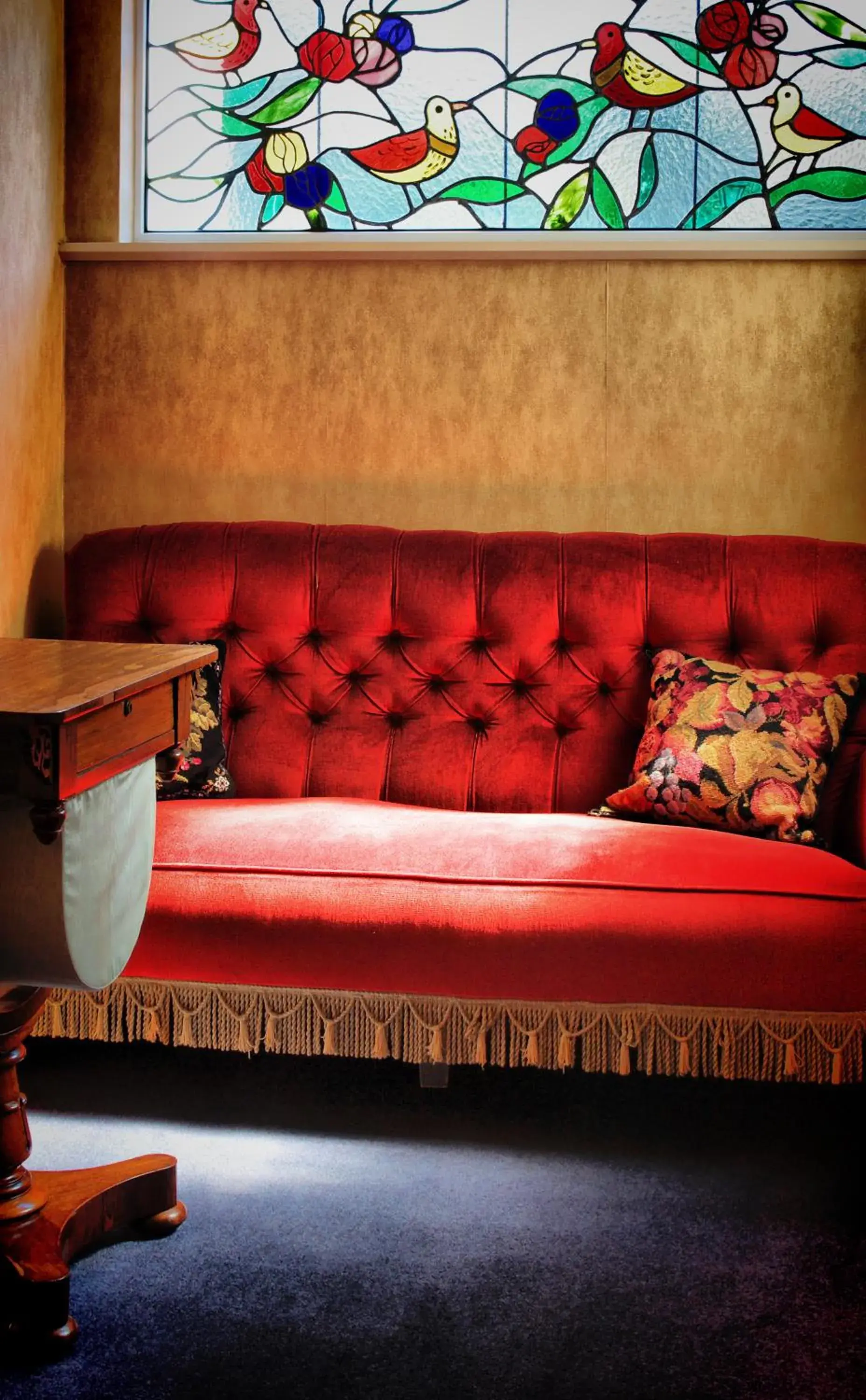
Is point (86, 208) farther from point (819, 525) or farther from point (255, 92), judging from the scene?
point (819, 525)

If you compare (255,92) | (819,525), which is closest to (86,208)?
(255,92)

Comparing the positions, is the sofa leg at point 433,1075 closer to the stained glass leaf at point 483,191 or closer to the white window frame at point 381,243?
the white window frame at point 381,243

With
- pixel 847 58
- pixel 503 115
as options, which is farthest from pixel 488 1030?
pixel 847 58

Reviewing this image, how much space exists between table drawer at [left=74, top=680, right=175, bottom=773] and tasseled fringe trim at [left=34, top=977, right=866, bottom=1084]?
1.86 feet

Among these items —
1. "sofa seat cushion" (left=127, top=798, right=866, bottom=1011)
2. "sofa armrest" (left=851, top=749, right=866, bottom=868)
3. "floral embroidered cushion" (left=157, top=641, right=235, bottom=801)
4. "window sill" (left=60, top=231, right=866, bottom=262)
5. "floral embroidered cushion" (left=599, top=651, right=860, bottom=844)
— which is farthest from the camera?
"window sill" (left=60, top=231, right=866, bottom=262)

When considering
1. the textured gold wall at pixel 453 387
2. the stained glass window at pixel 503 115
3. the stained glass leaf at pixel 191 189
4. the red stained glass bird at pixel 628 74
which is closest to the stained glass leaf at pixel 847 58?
the stained glass window at pixel 503 115

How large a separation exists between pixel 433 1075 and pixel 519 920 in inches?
15.5

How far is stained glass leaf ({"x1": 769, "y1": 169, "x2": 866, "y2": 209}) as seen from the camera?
108 inches

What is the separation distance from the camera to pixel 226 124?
2.87 metres

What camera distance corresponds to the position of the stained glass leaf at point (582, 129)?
2770 millimetres

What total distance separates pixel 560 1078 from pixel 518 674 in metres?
0.76

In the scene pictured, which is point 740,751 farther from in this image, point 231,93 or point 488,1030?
point 231,93

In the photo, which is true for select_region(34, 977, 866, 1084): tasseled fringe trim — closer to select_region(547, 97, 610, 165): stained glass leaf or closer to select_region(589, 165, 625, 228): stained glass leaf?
select_region(589, 165, 625, 228): stained glass leaf

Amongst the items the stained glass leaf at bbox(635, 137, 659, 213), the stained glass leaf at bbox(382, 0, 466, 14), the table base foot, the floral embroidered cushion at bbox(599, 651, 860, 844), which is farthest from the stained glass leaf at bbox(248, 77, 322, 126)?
the table base foot
